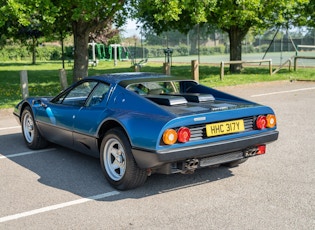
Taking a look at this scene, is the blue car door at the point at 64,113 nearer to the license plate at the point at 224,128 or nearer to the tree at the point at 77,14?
the license plate at the point at 224,128

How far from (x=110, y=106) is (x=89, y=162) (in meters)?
1.29

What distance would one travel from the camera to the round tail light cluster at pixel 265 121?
4.91 m

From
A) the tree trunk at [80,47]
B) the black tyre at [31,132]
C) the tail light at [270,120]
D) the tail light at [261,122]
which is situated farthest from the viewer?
the tree trunk at [80,47]

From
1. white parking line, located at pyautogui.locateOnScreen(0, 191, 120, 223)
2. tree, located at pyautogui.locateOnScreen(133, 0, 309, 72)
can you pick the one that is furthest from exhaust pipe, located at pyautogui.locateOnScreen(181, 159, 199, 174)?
tree, located at pyautogui.locateOnScreen(133, 0, 309, 72)

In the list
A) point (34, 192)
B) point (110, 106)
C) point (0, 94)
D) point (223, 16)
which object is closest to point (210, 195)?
point (110, 106)

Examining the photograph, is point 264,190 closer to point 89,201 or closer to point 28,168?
point 89,201

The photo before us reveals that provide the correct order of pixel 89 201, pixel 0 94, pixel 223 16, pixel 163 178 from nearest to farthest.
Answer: pixel 89 201
pixel 163 178
pixel 0 94
pixel 223 16

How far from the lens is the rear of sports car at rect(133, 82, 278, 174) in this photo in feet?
14.0

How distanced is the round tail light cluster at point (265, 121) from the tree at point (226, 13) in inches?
386

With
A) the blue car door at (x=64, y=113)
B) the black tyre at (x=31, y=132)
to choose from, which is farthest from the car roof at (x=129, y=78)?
the black tyre at (x=31, y=132)

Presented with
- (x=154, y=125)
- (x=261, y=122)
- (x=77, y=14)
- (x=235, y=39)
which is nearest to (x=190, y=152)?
(x=154, y=125)

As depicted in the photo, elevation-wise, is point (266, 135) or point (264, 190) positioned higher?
point (266, 135)

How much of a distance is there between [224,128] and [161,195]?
3.32ft

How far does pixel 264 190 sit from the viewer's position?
464 cm
